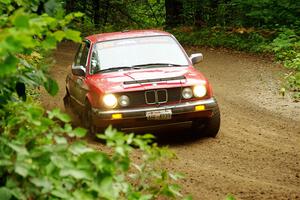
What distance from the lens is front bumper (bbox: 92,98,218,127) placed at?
8.62 metres

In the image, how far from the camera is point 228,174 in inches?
283

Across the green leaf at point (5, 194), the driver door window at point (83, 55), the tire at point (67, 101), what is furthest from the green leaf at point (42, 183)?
the tire at point (67, 101)

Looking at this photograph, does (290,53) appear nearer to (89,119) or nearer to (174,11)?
(174,11)

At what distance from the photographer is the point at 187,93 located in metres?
8.78

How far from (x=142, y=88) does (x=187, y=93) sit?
728mm

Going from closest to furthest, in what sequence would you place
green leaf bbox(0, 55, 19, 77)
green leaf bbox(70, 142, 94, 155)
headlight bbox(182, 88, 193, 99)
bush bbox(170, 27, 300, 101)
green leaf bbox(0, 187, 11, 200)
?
green leaf bbox(0, 55, 19, 77), green leaf bbox(0, 187, 11, 200), green leaf bbox(70, 142, 94, 155), headlight bbox(182, 88, 193, 99), bush bbox(170, 27, 300, 101)

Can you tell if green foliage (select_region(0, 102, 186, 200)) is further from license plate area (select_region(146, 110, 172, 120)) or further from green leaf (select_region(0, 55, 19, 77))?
license plate area (select_region(146, 110, 172, 120))

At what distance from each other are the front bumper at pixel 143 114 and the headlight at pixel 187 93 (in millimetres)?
98

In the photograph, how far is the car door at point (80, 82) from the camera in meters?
9.77

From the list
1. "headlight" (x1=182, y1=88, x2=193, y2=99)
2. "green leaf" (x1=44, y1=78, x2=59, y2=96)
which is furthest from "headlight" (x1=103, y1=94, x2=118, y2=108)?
"green leaf" (x1=44, y1=78, x2=59, y2=96)

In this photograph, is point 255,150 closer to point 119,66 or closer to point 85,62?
point 119,66

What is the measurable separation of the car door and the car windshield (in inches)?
14.7

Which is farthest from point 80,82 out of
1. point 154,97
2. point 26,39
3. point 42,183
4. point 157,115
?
point 26,39

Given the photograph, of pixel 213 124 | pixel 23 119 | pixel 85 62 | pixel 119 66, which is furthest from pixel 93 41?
pixel 23 119
